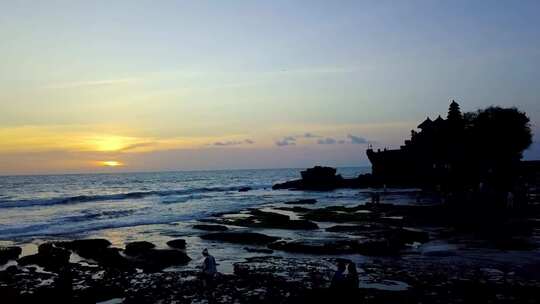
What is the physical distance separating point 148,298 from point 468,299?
39.7 feet

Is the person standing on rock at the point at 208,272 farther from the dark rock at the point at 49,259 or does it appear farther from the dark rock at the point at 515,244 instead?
the dark rock at the point at 515,244

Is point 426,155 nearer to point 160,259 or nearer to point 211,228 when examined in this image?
point 211,228

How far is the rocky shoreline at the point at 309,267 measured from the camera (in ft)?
64.5

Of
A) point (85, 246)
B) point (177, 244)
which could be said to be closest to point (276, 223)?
point (177, 244)

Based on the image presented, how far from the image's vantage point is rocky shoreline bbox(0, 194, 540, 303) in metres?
19.7

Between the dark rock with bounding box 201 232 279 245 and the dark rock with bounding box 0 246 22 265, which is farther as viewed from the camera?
the dark rock with bounding box 201 232 279 245

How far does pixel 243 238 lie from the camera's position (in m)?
36.7

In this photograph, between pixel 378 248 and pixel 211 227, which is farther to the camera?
pixel 211 227

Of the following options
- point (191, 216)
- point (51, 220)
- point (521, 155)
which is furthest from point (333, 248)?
point (521, 155)

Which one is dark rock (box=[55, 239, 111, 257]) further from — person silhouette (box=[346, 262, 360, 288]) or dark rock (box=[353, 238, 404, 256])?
person silhouette (box=[346, 262, 360, 288])

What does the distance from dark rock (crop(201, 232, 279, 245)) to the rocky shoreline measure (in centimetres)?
8

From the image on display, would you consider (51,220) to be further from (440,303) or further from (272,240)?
(440,303)

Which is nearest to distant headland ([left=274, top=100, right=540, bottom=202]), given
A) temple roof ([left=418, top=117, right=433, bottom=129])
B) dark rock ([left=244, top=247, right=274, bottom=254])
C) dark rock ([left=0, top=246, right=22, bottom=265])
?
temple roof ([left=418, top=117, right=433, bottom=129])

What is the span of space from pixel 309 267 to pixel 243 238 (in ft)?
38.1
